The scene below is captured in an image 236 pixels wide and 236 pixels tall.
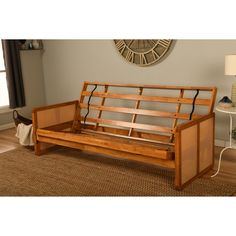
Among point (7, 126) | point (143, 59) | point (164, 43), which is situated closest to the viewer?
point (164, 43)

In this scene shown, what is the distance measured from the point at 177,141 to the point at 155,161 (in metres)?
0.35

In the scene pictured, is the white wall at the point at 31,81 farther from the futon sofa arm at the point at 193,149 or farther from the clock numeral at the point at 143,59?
the futon sofa arm at the point at 193,149

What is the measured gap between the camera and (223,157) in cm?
363

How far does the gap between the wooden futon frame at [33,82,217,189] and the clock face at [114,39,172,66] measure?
1.43 feet

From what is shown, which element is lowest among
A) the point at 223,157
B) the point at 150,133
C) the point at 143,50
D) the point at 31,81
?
the point at 223,157

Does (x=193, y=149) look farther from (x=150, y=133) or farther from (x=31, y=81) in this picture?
(x=31, y=81)

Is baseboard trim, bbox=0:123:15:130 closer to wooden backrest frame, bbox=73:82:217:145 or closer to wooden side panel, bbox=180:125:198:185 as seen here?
wooden backrest frame, bbox=73:82:217:145

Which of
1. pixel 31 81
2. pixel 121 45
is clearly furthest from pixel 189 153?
pixel 31 81

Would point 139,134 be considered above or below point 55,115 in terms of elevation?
below

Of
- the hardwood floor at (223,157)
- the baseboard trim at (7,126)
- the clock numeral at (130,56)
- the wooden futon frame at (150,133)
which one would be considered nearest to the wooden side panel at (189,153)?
the wooden futon frame at (150,133)

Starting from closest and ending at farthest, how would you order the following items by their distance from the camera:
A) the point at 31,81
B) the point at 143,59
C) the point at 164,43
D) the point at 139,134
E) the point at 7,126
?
the point at 139,134
the point at 164,43
the point at 143,59
the point at 7,126
the point at 31,81

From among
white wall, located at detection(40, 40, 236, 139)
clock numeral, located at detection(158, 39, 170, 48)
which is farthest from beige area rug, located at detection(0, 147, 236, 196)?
clock numeral, located at detection(158, 39, 170, 48)

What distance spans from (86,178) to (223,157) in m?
1.56

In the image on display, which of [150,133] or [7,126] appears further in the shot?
[7,126]
